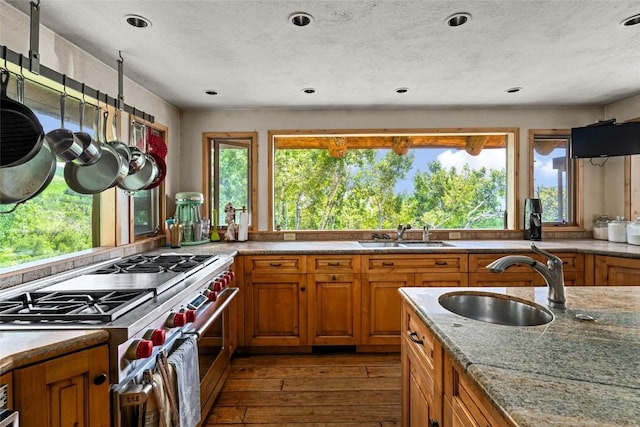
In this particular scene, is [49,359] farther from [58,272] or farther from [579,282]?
[579,282]

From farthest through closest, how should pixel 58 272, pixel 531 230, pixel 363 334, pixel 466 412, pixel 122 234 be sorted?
pixel 531 230 < pixel 363 334 < pixel 122 234 < pixel 58 272 < pixel 466 412

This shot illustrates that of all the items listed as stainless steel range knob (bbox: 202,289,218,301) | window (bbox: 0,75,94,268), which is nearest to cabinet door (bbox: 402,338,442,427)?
stainless steel range knob (bbox: 202,289,218,301)

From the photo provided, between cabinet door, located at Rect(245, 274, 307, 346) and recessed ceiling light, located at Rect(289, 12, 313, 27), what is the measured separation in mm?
1880

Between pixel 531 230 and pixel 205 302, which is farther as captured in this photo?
pixel 531 230

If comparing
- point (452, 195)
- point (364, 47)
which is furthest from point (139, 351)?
point (452, 195)

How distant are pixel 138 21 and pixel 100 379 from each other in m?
1.75

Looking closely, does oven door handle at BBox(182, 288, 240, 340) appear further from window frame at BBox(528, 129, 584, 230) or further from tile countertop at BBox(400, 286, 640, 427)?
window frame at BBox(528, 129, 584, 230)

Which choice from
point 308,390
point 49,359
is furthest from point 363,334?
point 49,359

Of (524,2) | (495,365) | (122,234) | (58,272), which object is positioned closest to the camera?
(495,365)

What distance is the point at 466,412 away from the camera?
0.91 meters

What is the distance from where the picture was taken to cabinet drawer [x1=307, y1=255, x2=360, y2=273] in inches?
112


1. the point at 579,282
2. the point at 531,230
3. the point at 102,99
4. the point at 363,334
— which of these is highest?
the point at 102,99

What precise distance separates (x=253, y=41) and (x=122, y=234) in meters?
1.70

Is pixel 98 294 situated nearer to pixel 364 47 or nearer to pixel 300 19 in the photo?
pixel 300 19
